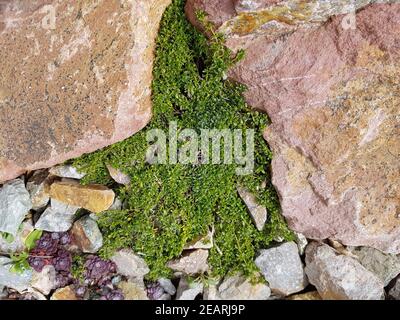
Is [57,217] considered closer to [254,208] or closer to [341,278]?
[254,208]

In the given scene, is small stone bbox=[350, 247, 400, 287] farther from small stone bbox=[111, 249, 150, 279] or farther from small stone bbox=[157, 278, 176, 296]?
small stone bbox=[111, 249, 150, 279]

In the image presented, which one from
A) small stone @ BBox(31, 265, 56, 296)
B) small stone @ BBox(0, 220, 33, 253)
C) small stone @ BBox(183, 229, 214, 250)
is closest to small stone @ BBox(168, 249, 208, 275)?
small stone @ BBox(183, 229, 214, 250)

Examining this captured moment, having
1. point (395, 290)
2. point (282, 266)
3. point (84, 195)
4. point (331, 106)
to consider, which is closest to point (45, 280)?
point (84, 195)

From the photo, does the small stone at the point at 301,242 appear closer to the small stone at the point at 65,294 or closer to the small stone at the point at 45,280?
the small stone at the point at 65,294

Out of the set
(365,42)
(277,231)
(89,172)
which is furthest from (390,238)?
(89,172)

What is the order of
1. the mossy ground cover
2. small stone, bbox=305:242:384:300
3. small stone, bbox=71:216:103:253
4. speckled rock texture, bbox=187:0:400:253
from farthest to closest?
small stone, bbox=71:216:103:253 → small stone, bbox=305:242:384:300 → the mossy ground cover → speckled rock texture, bbox=187:0:400:253

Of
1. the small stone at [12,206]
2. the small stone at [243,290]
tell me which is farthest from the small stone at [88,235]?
the small stone at [243,290]
